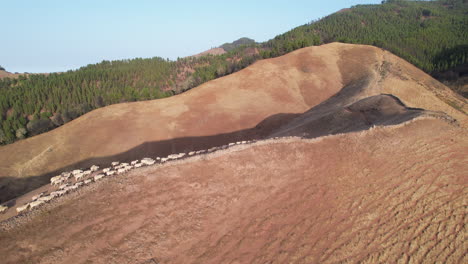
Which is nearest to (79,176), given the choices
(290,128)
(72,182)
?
(72,182)

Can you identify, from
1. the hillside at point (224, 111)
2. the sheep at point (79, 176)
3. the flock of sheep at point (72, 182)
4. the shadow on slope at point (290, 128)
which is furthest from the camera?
the hillside at point (224, 111)

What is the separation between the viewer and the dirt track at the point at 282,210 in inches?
367

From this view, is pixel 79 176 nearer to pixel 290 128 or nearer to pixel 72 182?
pixel 72 182

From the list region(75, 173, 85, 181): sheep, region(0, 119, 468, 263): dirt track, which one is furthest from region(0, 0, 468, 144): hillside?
region(0, 119, 468, 263): dirt track

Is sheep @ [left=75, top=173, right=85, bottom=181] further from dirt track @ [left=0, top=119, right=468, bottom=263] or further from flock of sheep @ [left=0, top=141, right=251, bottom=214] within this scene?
dirt track @ [left=0, top=119, right=468, bottom=263]

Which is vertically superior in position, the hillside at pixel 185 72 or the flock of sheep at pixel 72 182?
the hillside at pixel 185 72

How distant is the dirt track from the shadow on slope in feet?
14.6

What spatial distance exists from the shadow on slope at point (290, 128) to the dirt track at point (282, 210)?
444 centimetres

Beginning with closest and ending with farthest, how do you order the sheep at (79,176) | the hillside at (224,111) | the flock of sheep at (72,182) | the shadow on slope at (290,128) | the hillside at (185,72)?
the flock of sheep at (72,182), the sheep at (79,176), the shadow on slope at (290,128), the hillside at (224,111), the hillside at (185,72)

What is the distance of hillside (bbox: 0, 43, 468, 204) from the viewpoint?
107 feet

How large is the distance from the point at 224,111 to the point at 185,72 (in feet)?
250

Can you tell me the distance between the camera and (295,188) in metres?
12.5

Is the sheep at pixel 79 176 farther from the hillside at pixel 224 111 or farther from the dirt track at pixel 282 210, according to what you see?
the hillside at pixel 224 111

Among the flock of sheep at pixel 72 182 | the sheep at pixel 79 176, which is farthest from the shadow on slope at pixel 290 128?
the sheep at pixel 79 176
